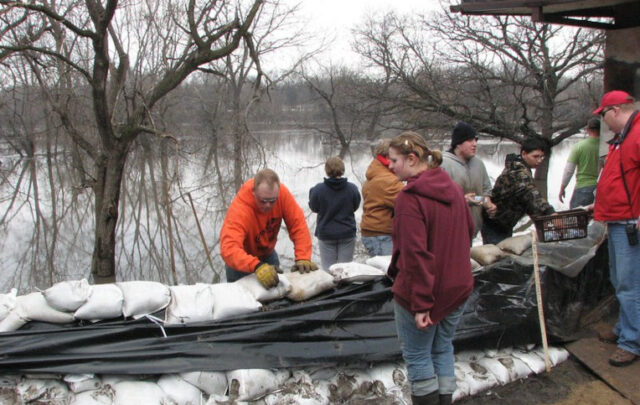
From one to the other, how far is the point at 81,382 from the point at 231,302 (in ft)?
2.78

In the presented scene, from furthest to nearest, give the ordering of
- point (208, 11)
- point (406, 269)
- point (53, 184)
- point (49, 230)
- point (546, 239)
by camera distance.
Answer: point (53, 184) < point (49, 230) < point (208, 11) < point (546, 239) < point (406, 269)

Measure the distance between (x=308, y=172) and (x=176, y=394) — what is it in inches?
670

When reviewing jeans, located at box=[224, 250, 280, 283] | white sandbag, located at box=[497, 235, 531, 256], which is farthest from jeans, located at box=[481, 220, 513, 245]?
jeans, located at box=[224, 250, 280, 283]

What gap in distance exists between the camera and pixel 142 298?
110 inches

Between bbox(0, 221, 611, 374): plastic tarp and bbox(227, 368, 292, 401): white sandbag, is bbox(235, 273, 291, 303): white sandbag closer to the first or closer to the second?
bbox(0, 221, 611, 374): plastic tarp

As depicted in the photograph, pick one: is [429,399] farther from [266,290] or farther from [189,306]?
[189,306]

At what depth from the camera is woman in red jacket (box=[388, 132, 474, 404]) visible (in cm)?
205

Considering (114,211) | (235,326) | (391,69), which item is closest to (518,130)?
(391,69)

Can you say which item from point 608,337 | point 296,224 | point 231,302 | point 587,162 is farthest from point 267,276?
point 587,162

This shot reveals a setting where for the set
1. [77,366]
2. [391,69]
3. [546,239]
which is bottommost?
[77,366]

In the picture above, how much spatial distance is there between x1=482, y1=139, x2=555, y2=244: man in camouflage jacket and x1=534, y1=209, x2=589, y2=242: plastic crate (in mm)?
124

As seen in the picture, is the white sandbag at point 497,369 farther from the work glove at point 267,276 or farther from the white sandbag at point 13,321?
the white sandbag at point 13,321

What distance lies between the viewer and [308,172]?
63.8 ft

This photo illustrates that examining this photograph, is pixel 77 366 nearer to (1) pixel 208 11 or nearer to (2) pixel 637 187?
(2) pixel 637 187
